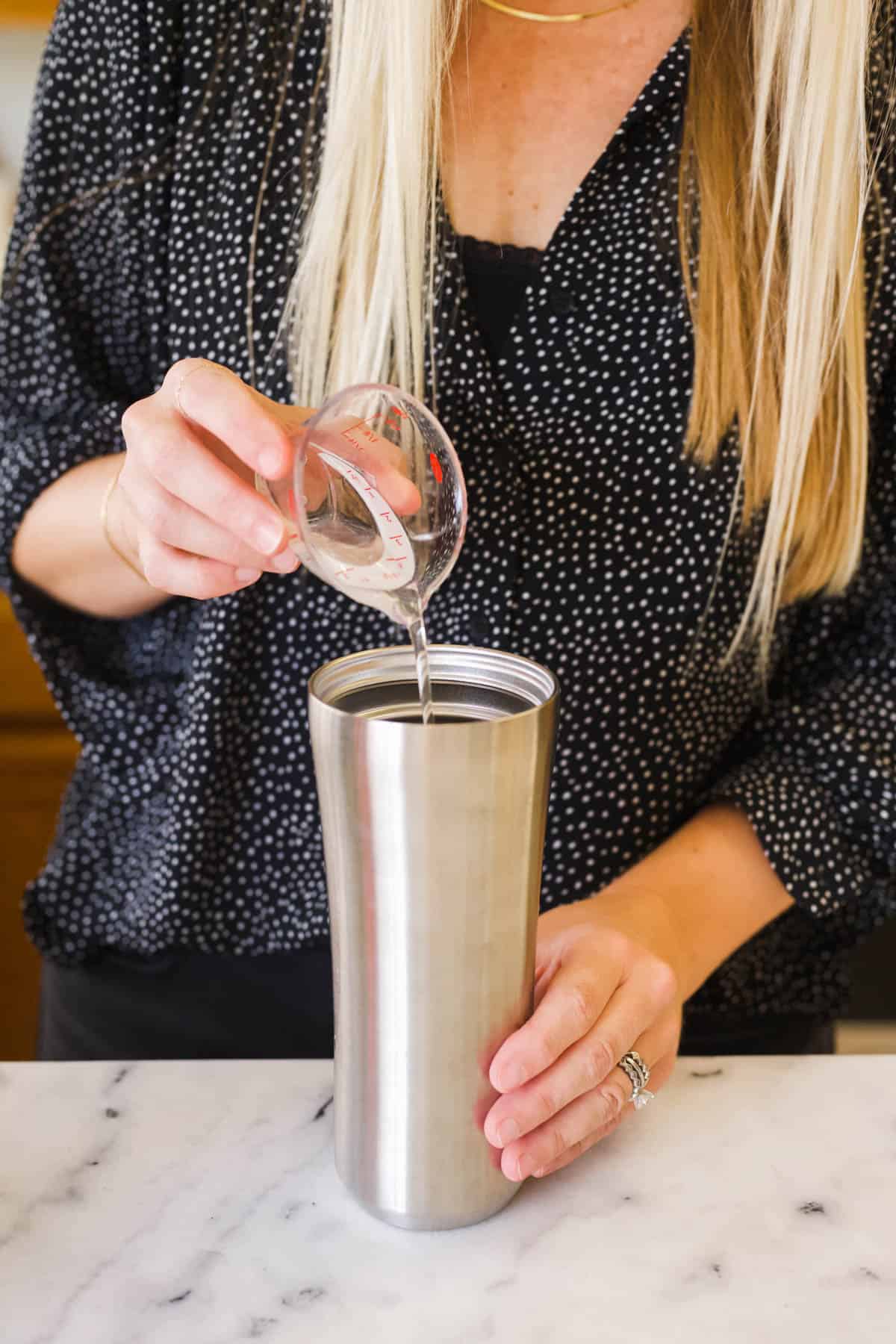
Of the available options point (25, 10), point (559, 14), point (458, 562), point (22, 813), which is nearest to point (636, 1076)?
point (458, 562)

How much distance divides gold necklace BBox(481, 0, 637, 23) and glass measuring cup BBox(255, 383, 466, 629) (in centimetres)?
49

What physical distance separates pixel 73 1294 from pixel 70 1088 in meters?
0.14

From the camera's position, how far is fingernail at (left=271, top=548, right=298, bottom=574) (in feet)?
1.88

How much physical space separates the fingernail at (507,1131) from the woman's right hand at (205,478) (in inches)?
10.1

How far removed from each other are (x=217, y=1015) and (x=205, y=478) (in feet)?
1.87

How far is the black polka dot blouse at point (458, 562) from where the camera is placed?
34.5 inches

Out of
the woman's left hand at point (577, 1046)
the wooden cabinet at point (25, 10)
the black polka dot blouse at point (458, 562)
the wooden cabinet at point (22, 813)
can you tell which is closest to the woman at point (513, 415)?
the black polka dot blouse at point (458, 562)

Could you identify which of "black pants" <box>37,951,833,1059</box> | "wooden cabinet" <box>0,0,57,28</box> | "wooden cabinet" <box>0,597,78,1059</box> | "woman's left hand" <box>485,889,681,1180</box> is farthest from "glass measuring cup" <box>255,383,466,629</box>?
"wooden cabinet" <box>0,0,57,28</box>

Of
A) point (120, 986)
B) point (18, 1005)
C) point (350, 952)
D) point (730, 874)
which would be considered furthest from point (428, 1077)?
point (18, 1005)

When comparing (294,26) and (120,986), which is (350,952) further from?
(294,26)

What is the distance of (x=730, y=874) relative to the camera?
0.88 m

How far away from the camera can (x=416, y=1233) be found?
1.75 ft

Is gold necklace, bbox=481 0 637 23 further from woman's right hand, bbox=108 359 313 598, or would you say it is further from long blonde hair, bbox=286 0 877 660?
woman's right hand, bbox=108 359 313 598

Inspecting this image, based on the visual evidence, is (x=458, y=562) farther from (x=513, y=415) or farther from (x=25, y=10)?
(x=25, y=10)
